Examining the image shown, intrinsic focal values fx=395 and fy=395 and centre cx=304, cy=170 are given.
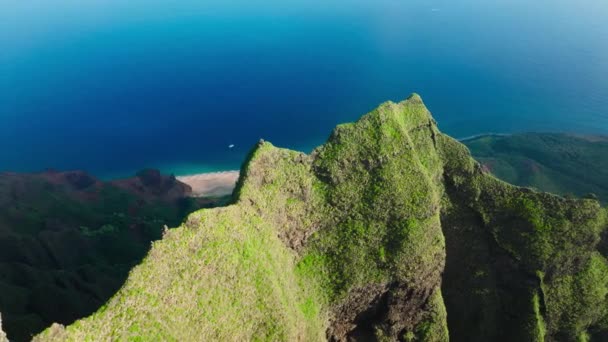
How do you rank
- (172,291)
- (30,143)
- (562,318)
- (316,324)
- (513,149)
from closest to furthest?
(172,291), (316,324), (562,318), (513,149), (30,143)

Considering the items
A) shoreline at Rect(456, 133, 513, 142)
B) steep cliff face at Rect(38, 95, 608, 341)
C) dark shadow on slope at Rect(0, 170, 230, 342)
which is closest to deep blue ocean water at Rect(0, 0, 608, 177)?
shoreline at Rect(456, 133, 513, 142)

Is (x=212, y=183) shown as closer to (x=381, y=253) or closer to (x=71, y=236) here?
(x=71, y=236)

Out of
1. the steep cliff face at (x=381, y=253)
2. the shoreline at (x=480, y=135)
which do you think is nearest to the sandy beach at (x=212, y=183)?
the steep cliff face at (x=381, y=253)

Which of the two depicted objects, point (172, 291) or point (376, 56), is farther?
point (376, 56)

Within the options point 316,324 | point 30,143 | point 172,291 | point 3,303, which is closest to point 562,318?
point 316,324

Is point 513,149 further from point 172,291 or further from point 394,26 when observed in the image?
point 394,26
